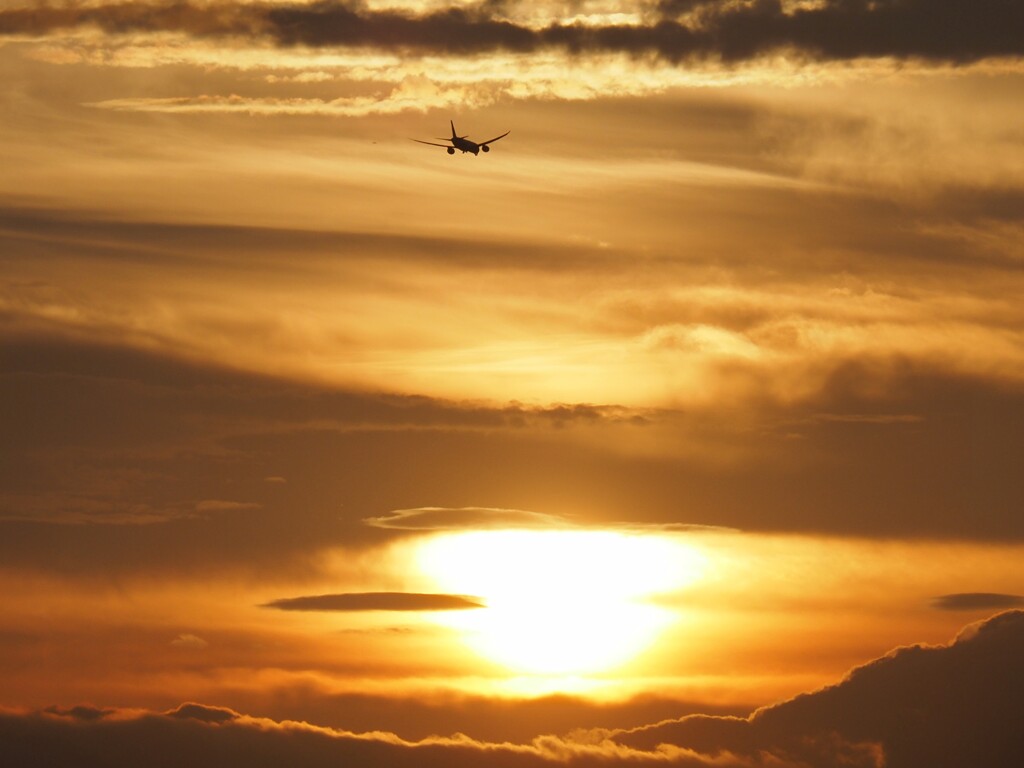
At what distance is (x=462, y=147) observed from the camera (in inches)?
7795
